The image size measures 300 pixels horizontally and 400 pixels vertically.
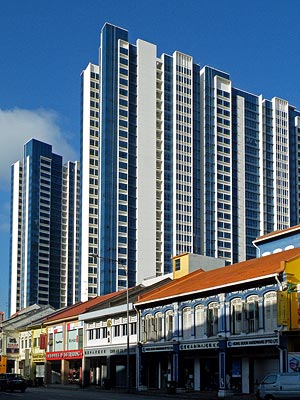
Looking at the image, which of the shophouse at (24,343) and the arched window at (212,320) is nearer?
the arched window at (212,320)

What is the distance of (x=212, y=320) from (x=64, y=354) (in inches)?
1170

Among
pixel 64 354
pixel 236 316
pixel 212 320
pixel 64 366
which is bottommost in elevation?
pixel 64 366

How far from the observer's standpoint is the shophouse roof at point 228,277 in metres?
43.3

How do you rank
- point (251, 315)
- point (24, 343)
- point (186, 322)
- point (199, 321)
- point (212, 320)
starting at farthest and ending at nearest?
point (24, 343) < point (186, 322) < point (199, 321) < point (212, 320) < point (251, 315)

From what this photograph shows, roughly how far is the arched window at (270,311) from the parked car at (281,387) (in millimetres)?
7541

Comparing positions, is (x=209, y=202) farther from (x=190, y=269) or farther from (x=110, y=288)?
(x=190, y=269)

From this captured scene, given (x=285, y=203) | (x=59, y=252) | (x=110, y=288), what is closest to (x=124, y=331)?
(x=110, y=288)

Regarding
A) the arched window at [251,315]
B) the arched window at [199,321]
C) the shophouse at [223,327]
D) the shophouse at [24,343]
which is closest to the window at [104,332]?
the shophouse at [223,327]

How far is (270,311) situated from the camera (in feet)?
140

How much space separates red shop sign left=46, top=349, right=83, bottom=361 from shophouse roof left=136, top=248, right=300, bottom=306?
1531 centimetres

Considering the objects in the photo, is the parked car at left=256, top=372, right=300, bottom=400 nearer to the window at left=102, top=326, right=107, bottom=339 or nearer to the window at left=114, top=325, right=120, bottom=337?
the window at left=114, top=325, right=120, bottom=337

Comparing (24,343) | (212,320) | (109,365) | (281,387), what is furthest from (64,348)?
(281,387)

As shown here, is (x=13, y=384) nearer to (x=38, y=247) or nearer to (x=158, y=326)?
(x=158, y=326)

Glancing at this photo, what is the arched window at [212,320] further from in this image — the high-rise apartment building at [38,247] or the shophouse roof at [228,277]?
the high-rise apartment building at [38,247]
